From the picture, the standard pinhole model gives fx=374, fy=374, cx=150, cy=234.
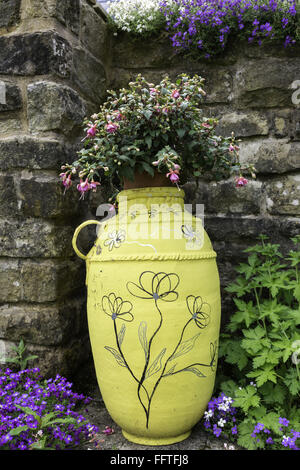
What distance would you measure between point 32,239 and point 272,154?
49.3 inches

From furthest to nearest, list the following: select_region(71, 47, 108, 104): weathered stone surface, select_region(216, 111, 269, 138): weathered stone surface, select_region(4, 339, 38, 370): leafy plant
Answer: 1. select_region(216, 111, 269, 138): weathered stone surface
2. select_region(71, 47, 108, 104): weathered stone surface
3. select_region(4, 339, 38, 370): leafy plant

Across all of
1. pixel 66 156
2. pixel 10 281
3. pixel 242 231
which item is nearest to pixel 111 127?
pixel 66 156

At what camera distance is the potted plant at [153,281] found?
1.33 m

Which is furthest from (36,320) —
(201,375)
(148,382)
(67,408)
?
(201,375)

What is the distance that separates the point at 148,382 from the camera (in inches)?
52.8

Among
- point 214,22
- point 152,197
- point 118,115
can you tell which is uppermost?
point 214,22

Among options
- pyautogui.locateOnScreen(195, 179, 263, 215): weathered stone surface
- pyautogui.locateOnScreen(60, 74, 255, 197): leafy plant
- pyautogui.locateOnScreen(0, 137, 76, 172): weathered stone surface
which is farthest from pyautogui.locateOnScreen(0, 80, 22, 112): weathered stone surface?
pyautogui.locateOnScreen(195, 179, 263, 215): weathered stone surface

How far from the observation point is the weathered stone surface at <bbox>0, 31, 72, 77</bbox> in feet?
5.33

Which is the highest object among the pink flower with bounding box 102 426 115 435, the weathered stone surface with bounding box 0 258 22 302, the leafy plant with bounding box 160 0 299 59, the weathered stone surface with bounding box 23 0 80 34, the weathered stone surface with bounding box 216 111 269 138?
the leafy plant with bounding box 160 0 299 59

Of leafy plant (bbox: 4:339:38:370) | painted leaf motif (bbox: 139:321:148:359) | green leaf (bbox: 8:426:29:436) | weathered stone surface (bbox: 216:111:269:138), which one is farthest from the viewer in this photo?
weathered stone surface (bbox: 216:111:269:138)

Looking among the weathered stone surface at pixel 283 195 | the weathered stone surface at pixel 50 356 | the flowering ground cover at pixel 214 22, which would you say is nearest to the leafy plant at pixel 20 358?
the weathered stone surface at pixel 50 356

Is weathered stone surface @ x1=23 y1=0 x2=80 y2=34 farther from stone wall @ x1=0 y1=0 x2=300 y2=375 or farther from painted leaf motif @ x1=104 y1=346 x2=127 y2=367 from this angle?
painted leaf motif @ x1=104 y1=346 x2=127 y2=367

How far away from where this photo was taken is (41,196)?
5.33ft

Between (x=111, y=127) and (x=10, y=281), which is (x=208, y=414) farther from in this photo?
(x=111, y=127)
